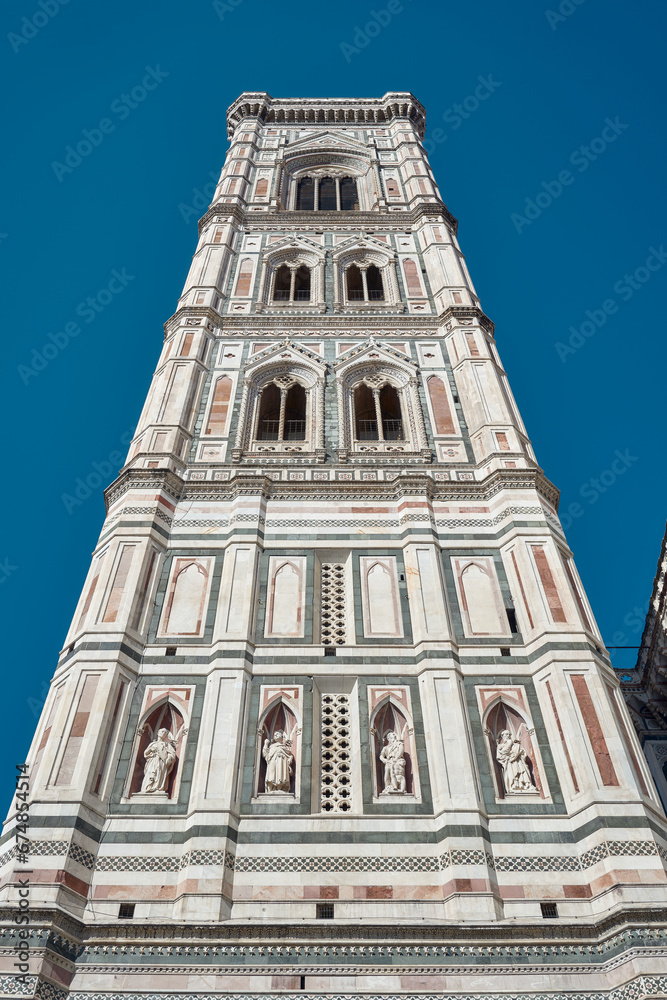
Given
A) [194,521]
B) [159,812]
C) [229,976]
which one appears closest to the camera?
[229,976]

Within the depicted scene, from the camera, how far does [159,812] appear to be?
846cm

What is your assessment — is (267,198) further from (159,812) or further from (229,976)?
(229,976)

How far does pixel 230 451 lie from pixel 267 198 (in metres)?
10.3

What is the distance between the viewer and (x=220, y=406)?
14266 mm

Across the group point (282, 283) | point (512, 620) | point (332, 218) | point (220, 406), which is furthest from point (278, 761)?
point (332, 218)

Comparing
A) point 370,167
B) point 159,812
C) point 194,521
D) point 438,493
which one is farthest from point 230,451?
point 370,167

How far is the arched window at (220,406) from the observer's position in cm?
1377

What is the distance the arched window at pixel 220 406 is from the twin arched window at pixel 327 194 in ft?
29.1

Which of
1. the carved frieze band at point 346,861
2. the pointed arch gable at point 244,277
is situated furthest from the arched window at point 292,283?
the carved frieze band at point 346,861

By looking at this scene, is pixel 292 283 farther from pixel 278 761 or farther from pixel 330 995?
pixel 330 995

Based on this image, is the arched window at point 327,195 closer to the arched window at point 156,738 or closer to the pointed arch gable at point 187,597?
the pointed arch gable at point 187,597

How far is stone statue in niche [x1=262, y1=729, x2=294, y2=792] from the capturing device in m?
8.72

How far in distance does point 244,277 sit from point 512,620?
32.5ft

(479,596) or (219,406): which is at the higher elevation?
(219,406)
